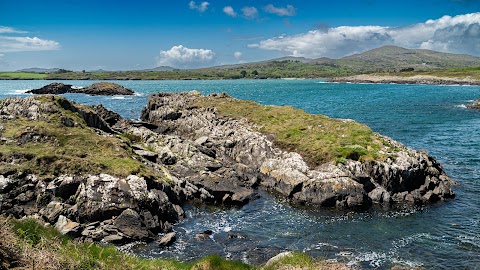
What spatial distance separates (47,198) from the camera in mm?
30500

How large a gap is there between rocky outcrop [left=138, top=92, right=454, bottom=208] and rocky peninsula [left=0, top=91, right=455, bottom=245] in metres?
0.11

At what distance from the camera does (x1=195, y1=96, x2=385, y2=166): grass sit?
142ft

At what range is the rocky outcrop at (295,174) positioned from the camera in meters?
38.0

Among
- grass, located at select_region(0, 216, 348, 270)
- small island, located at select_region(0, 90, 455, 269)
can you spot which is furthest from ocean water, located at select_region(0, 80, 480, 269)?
grass, located at select_region(0, 216, 348, 270)

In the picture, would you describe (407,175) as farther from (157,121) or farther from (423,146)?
(157,121)

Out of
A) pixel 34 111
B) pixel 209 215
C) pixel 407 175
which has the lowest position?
pixel 209 215

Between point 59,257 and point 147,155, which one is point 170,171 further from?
point 59,257

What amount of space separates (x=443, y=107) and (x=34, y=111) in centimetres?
11138

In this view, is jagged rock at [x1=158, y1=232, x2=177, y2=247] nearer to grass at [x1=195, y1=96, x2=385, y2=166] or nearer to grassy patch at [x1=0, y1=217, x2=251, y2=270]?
grassy patch at [x1=0, y1=217, x2=251, y2=270]

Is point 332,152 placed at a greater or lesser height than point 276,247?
greater

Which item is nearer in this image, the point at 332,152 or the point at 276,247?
the point at 276,247

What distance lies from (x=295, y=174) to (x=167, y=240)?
17.6 meters

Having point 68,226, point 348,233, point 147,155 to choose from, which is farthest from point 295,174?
point 68,226

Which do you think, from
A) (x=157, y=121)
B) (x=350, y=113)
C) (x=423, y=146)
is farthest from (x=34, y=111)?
(x=350, y=113)
